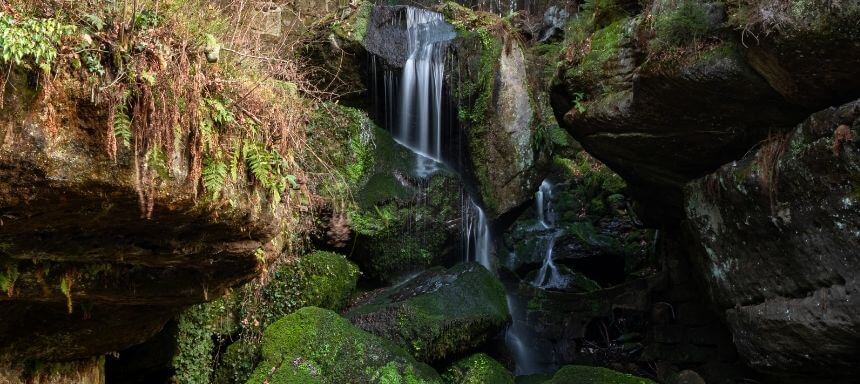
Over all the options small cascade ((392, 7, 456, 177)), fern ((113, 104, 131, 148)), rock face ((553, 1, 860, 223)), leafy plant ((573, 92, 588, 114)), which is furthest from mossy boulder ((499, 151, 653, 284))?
fern ((113, 104, 131, 148))

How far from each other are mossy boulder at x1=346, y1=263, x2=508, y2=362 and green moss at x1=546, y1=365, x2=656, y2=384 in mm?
1603

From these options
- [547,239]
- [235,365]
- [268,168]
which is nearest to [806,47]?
[268,168]

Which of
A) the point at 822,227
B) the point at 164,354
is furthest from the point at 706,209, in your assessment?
the point at 164,354

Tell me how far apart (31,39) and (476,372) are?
23.9ft

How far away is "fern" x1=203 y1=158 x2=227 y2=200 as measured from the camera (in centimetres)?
379

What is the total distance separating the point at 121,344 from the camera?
18.9 feet

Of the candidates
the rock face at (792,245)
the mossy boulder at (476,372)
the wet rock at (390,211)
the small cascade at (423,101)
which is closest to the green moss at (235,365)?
the mossy boulder at (476,372)

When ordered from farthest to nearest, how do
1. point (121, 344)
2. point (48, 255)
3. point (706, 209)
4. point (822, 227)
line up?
point (706, 209) < point (822, 227) < point (121, 344) < point (48, 255)

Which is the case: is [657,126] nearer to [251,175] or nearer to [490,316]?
[490,316]

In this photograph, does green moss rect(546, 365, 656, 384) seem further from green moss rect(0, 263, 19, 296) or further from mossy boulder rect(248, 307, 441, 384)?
green moss rect(0, 263, 19, 296)

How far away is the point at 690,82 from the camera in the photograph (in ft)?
24.0

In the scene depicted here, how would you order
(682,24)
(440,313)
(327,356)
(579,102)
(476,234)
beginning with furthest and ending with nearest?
(476,234) → (579,102) → (440,313) → (327,356) → (682,24)

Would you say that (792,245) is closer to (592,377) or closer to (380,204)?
(592,377)

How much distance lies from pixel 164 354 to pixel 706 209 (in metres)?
6.98
